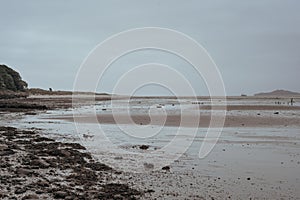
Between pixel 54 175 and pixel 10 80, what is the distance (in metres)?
82.4

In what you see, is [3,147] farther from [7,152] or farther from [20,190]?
[20,190]

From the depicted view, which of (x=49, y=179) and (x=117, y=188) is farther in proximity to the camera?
(x=49, y=179)

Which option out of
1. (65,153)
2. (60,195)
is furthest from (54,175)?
(65,153)

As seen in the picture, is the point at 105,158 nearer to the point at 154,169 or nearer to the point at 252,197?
the point at 154,169

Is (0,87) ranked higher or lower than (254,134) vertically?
higher

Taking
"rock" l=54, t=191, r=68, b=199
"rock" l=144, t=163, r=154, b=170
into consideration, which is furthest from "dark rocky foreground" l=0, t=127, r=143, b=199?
"rock" l=144, t=163, r=154, b=170

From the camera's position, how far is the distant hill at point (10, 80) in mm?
82681

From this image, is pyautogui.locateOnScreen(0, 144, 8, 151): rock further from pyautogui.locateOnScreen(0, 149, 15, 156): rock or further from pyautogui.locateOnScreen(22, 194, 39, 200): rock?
pyautogui.locateOnScreen(22, 194, 39, 200): rock

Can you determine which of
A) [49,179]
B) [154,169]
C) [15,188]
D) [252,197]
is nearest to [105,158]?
[154,169]

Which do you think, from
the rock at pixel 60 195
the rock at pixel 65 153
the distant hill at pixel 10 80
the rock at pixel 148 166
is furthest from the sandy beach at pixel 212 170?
the distant hill at pixel 10 80

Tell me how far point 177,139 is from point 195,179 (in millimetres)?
7668

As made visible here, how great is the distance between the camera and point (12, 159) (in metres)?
10.7

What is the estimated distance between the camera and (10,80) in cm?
8512

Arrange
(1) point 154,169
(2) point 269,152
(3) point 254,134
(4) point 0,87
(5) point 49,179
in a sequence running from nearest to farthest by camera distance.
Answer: (5) point 49,179
(1) point 154,169
(2) point 269,152
(3) point 254,134
(4) point 0,87
